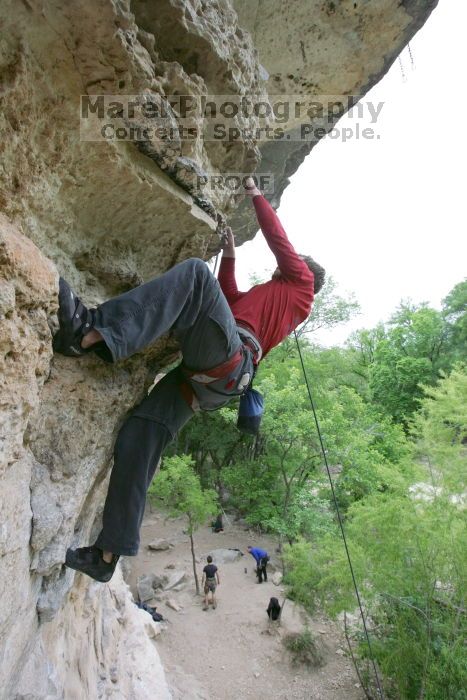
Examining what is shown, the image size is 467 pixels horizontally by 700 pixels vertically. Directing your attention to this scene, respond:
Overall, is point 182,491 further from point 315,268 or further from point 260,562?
point 315,268

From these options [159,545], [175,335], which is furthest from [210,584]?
[175,335]

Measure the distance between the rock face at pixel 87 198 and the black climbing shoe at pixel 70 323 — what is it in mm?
111

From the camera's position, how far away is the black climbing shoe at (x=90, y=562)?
259 centimetres

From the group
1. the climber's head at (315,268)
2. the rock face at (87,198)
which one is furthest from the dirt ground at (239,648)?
the climber's head at (315,268)

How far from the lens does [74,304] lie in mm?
2111

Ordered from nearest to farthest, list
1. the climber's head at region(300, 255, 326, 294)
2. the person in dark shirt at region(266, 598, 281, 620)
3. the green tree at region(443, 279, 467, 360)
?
the climber's head at region(300, 255, 326, 294), the person in dark shirt at region(266, 598, 281, 620), the green tree at region(443, 279, 467, 360)

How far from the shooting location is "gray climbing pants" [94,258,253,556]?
227cm

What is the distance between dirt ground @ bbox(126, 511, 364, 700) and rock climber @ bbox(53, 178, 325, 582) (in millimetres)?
6665

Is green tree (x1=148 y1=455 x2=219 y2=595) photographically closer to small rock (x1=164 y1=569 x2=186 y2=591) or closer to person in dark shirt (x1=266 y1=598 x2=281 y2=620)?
small rock (x1=164 y1=569 x2=186 y2=591)

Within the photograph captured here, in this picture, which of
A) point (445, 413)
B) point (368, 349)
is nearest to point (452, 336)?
point (368, 349)

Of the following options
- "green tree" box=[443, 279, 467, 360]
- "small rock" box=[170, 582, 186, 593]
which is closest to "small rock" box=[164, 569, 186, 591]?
"small rock" box=[170, 582, 186, 593]

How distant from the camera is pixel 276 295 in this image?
321 centimetres

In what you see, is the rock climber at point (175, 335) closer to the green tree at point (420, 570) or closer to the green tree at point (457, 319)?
the green tree at point (420, 570)

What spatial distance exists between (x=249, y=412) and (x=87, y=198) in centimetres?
186
